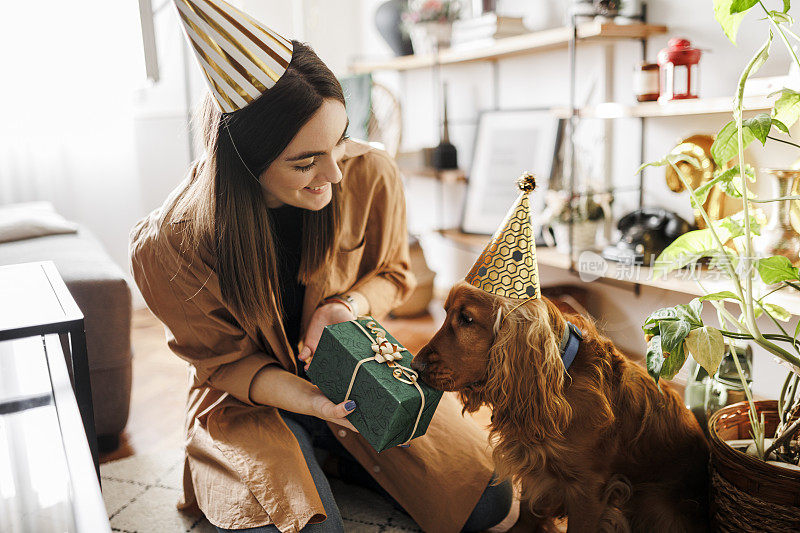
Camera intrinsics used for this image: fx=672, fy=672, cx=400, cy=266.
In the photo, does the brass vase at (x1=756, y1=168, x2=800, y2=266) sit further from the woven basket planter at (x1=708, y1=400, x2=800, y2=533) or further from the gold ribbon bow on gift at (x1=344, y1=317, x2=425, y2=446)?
the gold ribbon bow on gift at (x1=344, y1=317, x2=425, y2=446)

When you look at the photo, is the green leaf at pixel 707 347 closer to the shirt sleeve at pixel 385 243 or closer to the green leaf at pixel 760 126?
the green leaf at pixel 760 126

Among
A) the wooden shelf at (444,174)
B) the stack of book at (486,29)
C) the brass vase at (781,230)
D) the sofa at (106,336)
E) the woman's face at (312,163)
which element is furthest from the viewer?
the wooden shelf at (444,174)

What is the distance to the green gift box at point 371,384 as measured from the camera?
1188mm

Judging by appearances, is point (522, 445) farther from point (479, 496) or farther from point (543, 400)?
point (479, 496)

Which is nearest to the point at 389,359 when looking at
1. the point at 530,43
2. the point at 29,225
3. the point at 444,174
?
the point at 530,43

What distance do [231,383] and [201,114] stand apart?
588 mm

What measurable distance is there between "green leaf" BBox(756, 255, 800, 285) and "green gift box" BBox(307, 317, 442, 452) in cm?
61

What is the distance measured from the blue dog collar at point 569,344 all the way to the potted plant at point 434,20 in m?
2.24

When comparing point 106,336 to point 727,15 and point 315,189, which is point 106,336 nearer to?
point 315,189

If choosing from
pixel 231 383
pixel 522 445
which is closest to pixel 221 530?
pixel 231 383

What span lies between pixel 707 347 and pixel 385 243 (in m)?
0.82

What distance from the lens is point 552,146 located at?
2836mm

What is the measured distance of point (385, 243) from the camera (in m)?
1.71

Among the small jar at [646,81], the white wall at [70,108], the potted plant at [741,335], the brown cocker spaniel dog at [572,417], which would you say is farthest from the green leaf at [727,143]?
the white wall at [70,108]
